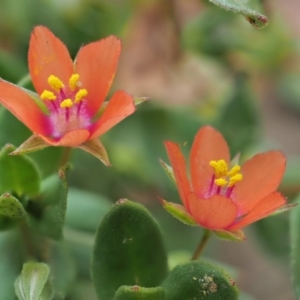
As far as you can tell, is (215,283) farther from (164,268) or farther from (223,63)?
(223,63)

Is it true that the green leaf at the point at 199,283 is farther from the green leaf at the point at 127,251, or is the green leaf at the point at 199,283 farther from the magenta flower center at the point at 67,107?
the magenta flower center at the point at 67,107

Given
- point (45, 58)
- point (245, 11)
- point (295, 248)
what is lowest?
point (295, 248)

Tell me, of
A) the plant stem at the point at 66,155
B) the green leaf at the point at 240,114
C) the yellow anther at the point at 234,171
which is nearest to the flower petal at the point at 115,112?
the plant stem at the point at 66,155

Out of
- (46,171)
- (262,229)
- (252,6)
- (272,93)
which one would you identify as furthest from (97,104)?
(272,93)

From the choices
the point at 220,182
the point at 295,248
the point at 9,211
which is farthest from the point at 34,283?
the point at 295,248

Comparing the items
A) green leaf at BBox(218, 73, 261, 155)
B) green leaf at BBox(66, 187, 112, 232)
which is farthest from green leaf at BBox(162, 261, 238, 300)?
green leaf at BBox(218, 73, 261, 155)

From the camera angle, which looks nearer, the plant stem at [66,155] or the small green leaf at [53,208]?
the small green leaf at [53,208]

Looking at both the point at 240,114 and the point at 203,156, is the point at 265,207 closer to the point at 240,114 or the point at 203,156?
the point at 203,156
